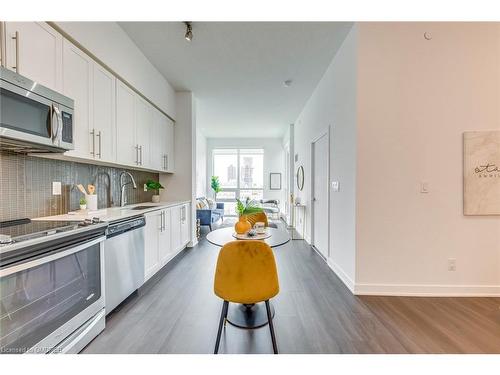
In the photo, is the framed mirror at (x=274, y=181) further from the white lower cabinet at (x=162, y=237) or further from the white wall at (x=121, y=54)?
the white wall at (x=121, y=54)

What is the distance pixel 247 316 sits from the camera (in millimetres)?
1978

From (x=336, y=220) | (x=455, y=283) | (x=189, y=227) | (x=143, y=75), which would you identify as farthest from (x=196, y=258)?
(x=455, y=283)

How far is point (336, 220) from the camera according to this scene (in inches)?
119

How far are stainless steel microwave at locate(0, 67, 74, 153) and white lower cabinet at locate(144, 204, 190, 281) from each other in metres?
1.20

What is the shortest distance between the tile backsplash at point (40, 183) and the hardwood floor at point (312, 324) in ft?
3.75

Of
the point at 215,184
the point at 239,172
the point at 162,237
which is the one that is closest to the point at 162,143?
the point at 162,237

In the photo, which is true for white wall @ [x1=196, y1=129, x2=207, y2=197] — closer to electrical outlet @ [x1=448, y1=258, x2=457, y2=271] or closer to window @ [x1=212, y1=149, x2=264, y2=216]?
window @ [x1=212, y1=149, x2=264, y2=216]

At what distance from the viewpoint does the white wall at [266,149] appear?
851 cm

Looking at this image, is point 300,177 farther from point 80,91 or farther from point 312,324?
point 80,91

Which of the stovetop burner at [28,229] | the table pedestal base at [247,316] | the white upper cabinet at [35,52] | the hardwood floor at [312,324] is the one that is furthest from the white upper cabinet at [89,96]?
→ the table pedestal base at [247,316]

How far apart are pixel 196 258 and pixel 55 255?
2398mm

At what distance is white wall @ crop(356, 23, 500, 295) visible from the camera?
2377 millimetres

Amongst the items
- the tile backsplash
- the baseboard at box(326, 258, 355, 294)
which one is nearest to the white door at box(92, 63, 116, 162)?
the tile backsplash
